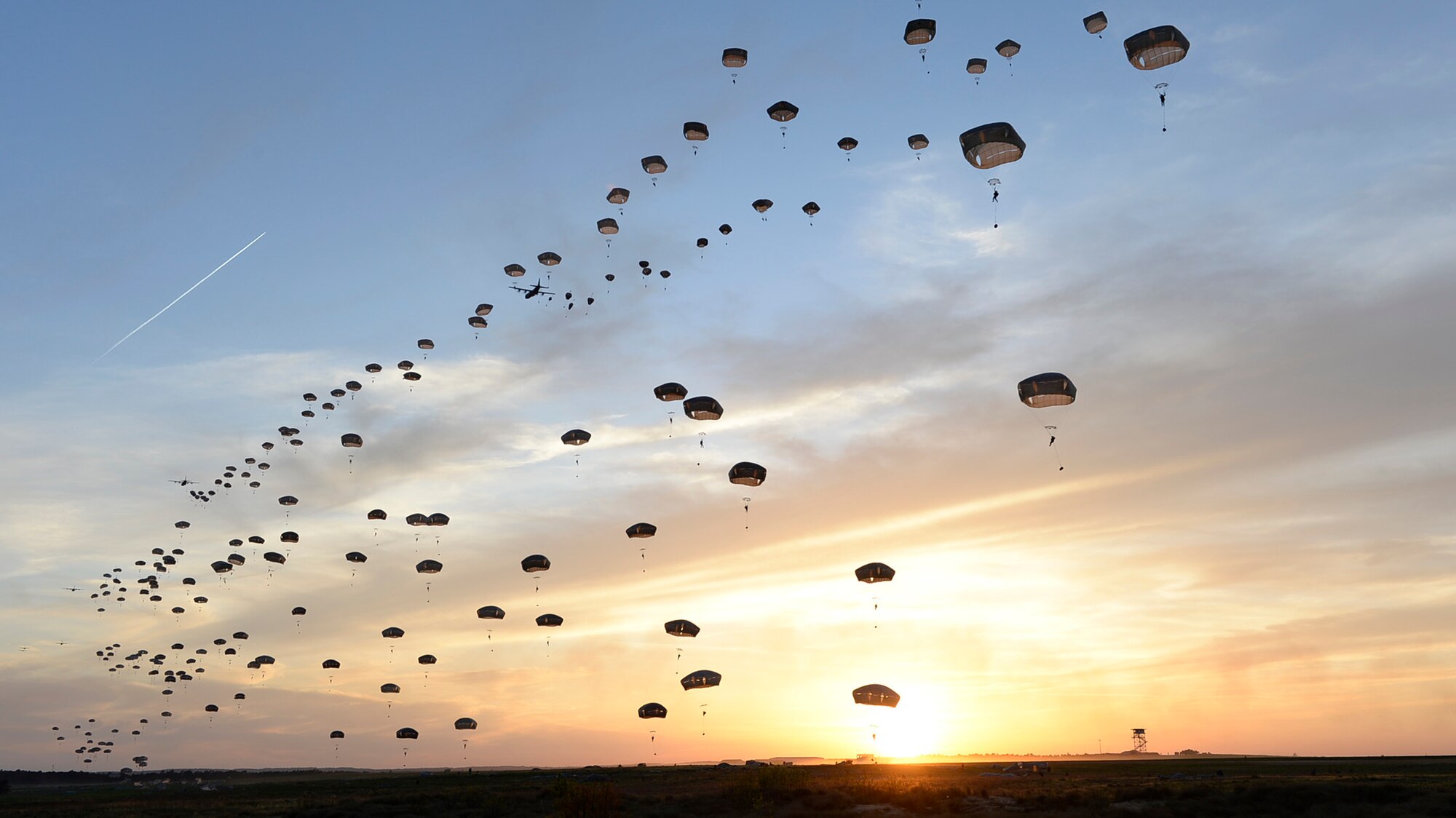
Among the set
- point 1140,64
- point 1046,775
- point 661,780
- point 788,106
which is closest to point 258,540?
point 661,780

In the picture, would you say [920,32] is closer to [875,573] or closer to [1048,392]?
[1048,392]

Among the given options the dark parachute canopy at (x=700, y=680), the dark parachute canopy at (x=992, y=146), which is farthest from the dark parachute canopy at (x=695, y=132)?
the dark parachute canopy at (x=700, y=680)

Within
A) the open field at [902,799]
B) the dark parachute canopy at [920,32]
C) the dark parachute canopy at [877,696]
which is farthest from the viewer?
the dark parachute canopy at [877,696]

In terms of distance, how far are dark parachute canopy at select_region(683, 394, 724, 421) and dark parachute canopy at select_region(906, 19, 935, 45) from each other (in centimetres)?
2931

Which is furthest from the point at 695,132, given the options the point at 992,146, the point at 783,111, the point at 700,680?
the point at 700,680

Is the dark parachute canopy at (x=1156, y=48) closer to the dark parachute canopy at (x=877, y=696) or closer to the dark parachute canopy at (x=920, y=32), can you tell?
the dark parachute canopy at (x=920, y=32)

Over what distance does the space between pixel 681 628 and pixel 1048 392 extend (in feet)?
123

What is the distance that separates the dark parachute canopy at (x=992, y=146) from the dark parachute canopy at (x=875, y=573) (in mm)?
32423

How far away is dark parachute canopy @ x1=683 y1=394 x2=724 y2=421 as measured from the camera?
79.3 m

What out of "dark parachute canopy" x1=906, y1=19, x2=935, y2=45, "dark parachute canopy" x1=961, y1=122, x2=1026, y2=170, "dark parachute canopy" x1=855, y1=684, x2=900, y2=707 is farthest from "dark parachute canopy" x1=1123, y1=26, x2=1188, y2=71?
"dark parachute canopy" x1=855, y1=684, x2=900, y2=707

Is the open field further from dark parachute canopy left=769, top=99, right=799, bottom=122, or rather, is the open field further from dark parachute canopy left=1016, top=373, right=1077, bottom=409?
dark parachute canopy left=769, top=99, right=799, bottom=122

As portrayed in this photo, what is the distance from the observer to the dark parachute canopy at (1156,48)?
61.2 metres

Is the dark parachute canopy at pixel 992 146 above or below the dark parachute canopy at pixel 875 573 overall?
above

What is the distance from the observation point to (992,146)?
63062 millimetres
